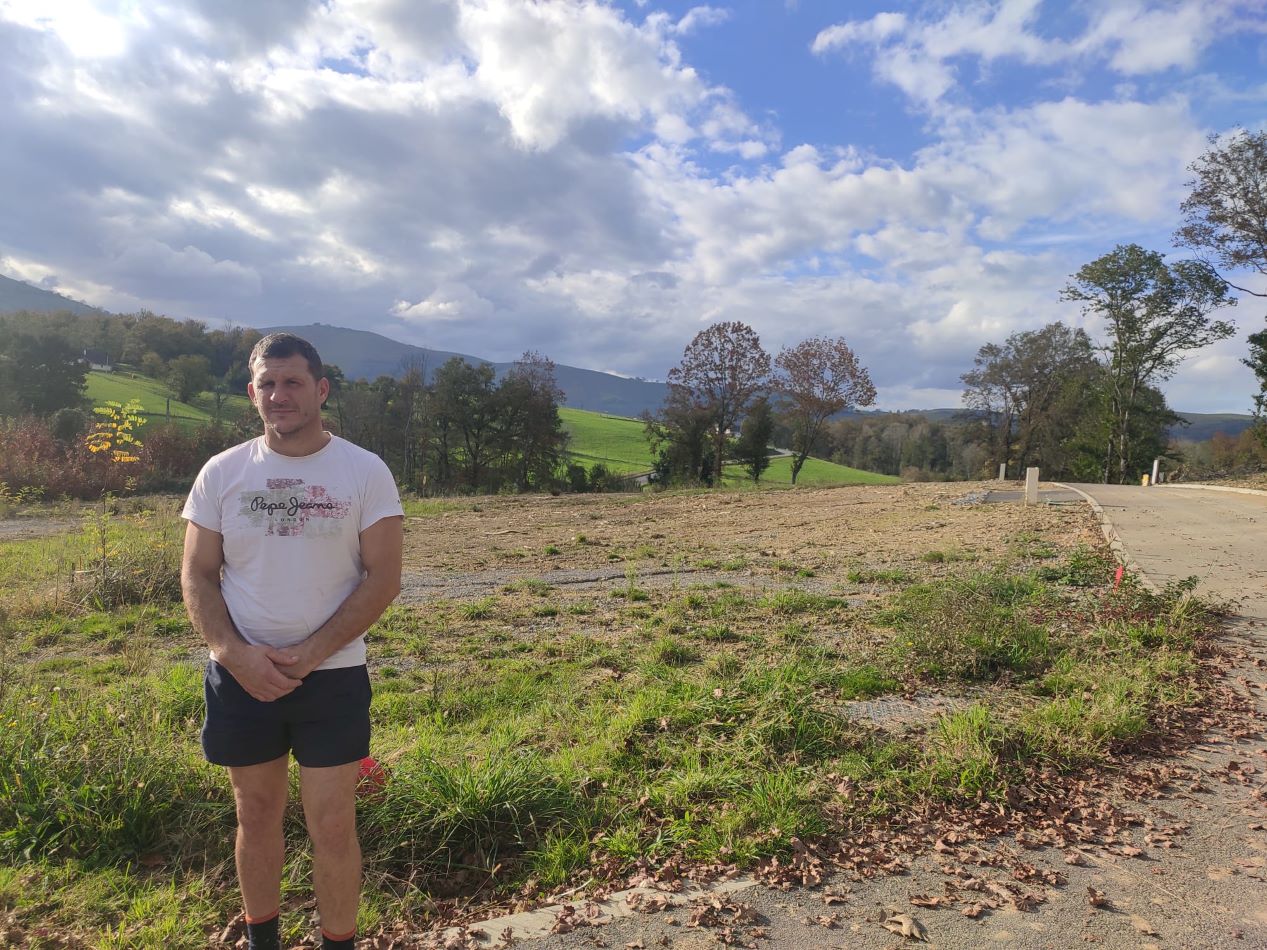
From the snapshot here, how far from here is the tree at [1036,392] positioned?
44000 millimetres

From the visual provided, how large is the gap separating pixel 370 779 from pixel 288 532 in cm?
178

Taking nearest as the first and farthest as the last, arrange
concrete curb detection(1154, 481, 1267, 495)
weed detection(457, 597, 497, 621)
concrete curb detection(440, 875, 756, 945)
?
concrete curb detection(440, 875, 756, 945)
weed detection(457, 597, 497, 621)
concrete curb detection(1154, 481, 1267, 495)

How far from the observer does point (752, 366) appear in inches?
1539

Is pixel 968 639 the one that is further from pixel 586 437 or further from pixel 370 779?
pixel 586 437

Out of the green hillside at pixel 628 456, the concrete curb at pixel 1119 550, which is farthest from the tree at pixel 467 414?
the concrete curb at pixel 1119 550

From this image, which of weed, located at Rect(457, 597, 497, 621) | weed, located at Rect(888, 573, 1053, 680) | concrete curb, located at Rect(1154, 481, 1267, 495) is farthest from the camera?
concrete curb, located at Rect(1154, 481, 1267, 495)

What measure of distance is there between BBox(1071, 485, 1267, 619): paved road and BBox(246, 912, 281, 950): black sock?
28.3ft

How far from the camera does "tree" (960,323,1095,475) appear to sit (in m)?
44.0

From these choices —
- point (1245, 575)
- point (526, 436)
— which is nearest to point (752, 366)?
point (526, 436)

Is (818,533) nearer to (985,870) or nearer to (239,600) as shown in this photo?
(985,870)

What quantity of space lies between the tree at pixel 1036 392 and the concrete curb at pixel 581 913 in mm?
48171

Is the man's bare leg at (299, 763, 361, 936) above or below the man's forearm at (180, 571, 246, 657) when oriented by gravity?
below

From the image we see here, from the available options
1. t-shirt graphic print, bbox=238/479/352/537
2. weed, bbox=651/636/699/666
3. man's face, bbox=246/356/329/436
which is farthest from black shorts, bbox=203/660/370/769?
weed, bbox=651/636/699/666

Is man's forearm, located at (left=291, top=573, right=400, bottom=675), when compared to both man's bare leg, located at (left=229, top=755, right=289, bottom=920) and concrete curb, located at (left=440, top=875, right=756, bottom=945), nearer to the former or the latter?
man's bare leg, located at (left=229, top=755, right=289, bottom=920)
